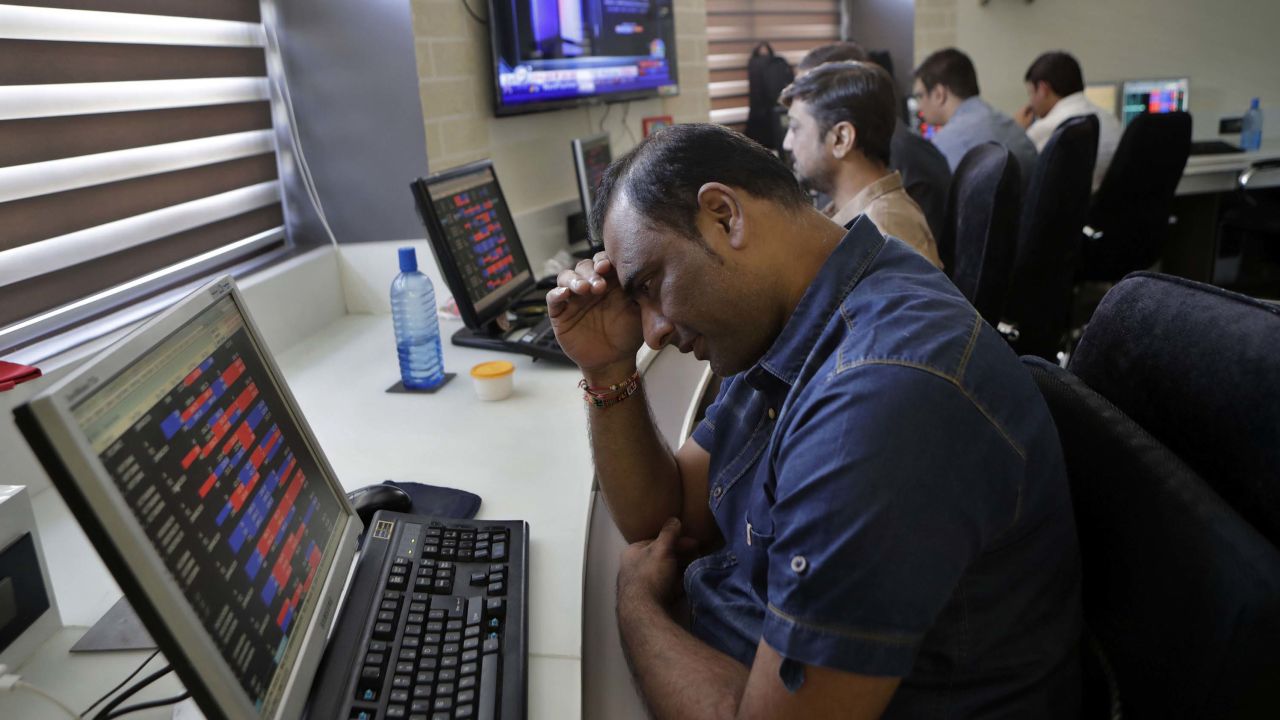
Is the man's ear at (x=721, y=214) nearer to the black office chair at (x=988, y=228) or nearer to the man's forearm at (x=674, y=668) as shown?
the man's forearm at (x=674, y=668)

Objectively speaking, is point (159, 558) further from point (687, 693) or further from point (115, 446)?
point (687, 693)

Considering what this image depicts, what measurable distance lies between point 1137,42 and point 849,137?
390cm

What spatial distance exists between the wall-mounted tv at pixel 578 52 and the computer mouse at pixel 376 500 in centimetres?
161

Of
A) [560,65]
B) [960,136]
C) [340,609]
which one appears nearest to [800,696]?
[340,609]

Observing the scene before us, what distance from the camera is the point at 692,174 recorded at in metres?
0.95

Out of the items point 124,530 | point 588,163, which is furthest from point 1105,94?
point 124,530

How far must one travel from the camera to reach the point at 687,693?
880mm

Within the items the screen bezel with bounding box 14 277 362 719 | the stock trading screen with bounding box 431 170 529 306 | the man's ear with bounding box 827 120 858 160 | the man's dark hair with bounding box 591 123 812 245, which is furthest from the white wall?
the screen bezel with bounding box 14 277 362 719

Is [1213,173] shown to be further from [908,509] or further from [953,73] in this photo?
[908,509]

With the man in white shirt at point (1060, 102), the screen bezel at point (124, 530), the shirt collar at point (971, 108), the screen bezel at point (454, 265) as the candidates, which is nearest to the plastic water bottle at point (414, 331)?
the screen bezel at point (454, 265)

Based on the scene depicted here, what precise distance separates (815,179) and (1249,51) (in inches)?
166

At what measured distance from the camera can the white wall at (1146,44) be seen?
5.10 m

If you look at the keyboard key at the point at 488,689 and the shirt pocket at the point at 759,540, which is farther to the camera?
the shirt pocket at the point at 759,540

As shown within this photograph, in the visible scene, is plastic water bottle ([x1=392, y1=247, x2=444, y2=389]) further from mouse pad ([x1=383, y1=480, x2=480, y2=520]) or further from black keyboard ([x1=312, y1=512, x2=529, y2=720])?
black keyboard ([x1=312, y1=512, x2=529, y2=720])
